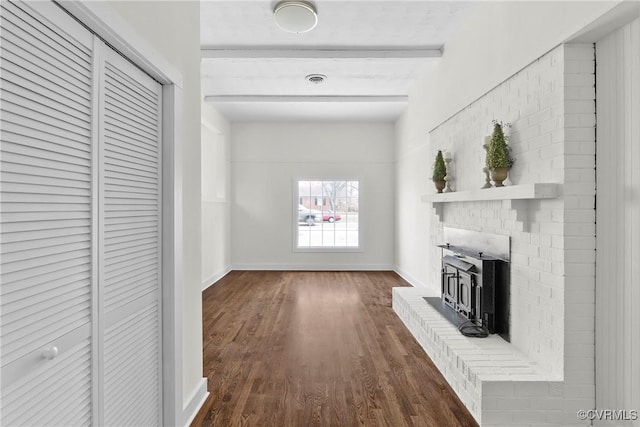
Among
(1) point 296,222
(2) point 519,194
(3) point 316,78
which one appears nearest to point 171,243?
(2) point 519,194

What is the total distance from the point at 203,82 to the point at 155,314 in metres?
3.76

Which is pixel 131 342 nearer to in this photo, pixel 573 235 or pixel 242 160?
pixel 573 235

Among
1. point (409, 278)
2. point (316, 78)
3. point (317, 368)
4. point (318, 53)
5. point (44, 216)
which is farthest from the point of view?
point (409, 278)

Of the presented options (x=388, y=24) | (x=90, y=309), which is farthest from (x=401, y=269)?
(x=90, y=309)

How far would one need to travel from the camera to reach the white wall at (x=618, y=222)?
1772 millimetres

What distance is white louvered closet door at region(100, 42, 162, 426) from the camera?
56.7 inches

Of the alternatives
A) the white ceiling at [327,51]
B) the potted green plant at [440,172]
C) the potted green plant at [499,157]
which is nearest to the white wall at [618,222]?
the potted green plant at [499,157]

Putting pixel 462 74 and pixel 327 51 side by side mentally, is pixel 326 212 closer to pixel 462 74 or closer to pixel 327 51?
pixel 327 51

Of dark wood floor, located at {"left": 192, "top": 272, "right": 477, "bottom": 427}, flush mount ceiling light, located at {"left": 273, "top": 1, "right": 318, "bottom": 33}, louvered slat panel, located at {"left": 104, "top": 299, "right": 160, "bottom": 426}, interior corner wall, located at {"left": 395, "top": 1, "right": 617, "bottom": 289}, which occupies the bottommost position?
dark wood floor, located at {"left": 192, "top": 272, "right": 477, "bottom": 427}

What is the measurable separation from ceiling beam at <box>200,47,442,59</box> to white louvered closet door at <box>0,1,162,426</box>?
91.7 inches

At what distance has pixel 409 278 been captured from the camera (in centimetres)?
580

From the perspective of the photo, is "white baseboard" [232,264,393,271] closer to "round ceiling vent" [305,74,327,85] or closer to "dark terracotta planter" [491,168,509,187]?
"round ceiling vent" [305,74,327,85]

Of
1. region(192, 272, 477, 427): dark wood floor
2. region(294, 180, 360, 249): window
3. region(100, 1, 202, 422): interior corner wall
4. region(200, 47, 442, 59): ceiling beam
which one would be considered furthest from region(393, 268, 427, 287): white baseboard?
region(100, 1, 202, 422): interior corner wall

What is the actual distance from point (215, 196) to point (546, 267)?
204 inches
